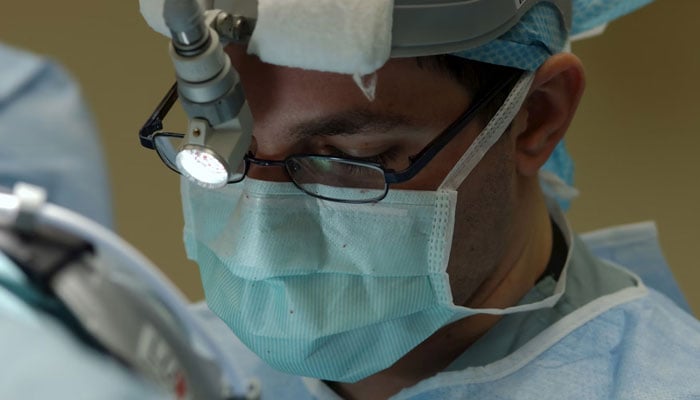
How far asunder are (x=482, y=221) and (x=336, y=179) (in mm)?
208

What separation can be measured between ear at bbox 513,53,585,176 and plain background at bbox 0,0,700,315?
0.62 metres

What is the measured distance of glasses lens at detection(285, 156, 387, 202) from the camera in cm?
102

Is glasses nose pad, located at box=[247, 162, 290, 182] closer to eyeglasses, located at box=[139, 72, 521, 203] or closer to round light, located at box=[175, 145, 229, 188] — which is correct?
eyeglasses, located at box=[139, 72, 521, 203]

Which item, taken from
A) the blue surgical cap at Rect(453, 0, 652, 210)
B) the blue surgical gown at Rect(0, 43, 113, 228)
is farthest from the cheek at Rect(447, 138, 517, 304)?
the blue surgical gown at Rect(0, 43, 113, 228)

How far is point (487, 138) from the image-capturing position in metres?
1.04

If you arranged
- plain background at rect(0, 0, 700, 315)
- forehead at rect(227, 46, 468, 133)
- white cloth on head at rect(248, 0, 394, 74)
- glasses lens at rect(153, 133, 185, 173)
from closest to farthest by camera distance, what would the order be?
white cloth on head at rect(248, 0, 394, 74)
forehead at rect(227, 46, 468, 133)
glasses lens at rect(153, 133, 185, 173)
plain background at rect(0, 0, 700, 315)

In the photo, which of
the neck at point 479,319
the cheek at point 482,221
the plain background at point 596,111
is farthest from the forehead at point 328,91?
the plain background at point 596,111

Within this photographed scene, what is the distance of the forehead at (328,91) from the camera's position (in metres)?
0.97

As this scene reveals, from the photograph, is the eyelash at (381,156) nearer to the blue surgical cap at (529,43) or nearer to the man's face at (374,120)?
the man's face at (374,120)

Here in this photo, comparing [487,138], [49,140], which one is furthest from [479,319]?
[49,140]

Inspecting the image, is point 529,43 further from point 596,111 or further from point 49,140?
point 596,111

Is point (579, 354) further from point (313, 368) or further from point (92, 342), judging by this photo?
point (92, 342)

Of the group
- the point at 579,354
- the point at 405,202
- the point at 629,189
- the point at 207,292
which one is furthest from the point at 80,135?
the point at 629,189

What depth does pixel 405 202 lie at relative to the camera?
102 cm
